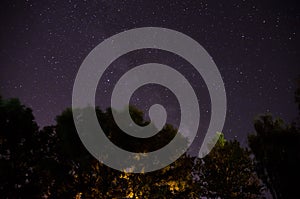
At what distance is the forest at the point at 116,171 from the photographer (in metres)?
23.9

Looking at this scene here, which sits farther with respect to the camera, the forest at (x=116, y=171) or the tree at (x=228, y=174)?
the tree at (x=228, y=174)

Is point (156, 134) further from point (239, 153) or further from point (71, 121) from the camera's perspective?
point (239, 153)

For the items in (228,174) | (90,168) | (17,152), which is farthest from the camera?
(228,174)

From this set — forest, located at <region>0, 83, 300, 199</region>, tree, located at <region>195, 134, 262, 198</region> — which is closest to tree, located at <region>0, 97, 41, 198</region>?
forest, located at <region>0, 83, 300, 199</region>

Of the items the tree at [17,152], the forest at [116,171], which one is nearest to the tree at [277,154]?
the forest at [116,171]

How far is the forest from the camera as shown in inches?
941

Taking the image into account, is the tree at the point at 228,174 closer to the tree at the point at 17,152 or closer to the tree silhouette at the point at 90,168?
the tree silhouette at the point at 90,168

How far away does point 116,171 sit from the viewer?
27.9 metres

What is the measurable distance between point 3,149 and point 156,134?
13.9 m

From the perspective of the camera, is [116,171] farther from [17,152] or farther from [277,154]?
[277,154]

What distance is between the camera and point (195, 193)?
31.6m

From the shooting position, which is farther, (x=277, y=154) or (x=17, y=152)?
(x=277, y=154)

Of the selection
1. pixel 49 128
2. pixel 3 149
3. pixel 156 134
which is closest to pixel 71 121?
pixel 49 128

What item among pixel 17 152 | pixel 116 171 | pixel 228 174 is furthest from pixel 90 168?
pixel 228 174
